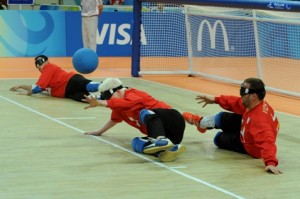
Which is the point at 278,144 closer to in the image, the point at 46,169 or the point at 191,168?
the point at 191,168

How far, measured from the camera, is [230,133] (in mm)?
8773

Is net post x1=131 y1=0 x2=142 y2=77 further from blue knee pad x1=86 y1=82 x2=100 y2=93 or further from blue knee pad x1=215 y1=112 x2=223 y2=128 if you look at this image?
blue knee pad x1=215 y1=112 x2=223 y2=128

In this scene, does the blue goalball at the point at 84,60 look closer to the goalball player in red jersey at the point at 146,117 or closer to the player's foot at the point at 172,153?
the goalball player in red jersey at the point at 146,117

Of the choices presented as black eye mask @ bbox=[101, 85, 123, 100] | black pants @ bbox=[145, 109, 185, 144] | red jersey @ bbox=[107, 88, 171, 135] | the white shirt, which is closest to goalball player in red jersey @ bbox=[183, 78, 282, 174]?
black pants @ bbox=[145, 109, 185, 144]

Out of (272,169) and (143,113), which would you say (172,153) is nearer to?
(143,113)

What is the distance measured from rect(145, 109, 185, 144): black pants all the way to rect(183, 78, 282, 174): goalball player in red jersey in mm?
489

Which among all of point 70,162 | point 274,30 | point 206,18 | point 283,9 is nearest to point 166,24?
point 206,18

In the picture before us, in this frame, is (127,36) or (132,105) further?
(127,36)

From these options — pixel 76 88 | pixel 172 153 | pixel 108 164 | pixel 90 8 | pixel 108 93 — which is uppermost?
pixel 108 93

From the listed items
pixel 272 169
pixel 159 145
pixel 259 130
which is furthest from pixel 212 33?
pixel 272 169

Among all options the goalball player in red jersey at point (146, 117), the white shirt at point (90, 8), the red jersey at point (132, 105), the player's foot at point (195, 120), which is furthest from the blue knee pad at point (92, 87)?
the white shirt at point (90, 8)

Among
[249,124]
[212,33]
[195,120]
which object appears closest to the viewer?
[249,124]

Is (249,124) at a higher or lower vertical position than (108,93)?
lower

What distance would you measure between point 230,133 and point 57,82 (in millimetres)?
→ 4978
